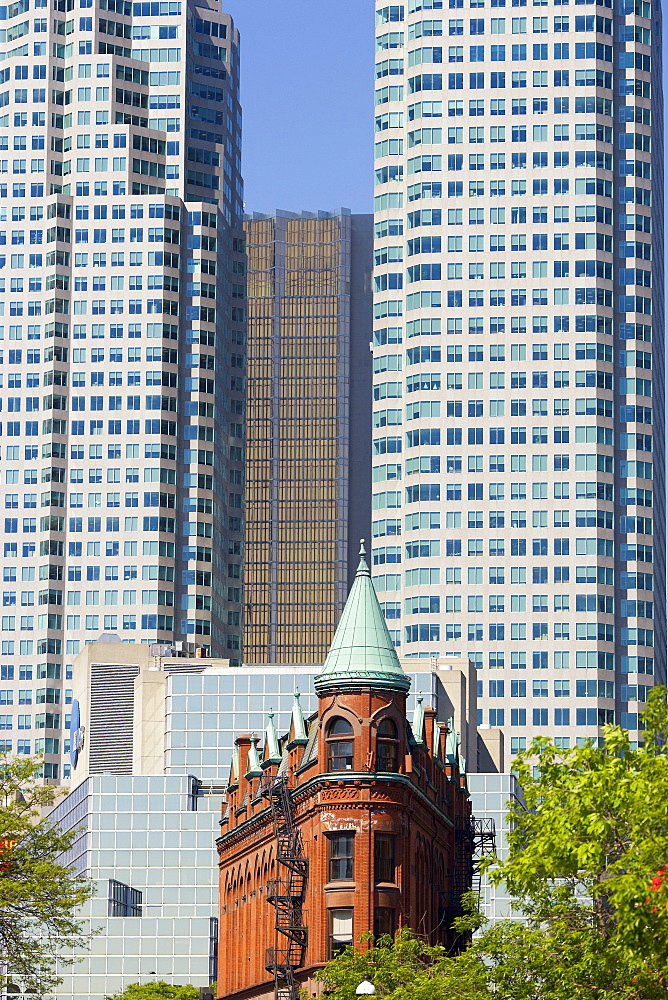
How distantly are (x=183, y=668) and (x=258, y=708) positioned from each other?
1485 cm

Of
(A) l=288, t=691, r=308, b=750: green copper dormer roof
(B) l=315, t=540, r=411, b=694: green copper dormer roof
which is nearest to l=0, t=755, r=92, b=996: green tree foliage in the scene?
(B) l=315, t=540, r=411, b=694: green copper dormer roof

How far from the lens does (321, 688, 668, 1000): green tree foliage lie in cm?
4472

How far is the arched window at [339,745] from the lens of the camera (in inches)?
3944

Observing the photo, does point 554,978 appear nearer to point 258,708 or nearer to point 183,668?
point 258,708

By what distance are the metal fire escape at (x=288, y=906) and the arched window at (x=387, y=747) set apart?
6.45 meters

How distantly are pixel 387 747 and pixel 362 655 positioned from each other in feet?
14.9

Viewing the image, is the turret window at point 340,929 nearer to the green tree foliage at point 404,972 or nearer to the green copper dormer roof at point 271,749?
the green tree foliage at point 404,972

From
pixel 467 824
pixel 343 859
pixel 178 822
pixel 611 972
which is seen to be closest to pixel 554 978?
pixel 611 972

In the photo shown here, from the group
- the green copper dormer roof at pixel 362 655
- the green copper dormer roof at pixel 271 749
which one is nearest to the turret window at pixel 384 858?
the green copper dormer roof at pixel 362 655

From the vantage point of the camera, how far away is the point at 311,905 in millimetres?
100188

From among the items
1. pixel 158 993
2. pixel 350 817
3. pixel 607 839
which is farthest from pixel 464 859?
pixel 607 839

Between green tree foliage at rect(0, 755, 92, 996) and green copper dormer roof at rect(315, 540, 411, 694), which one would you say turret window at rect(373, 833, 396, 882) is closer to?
green copper dormer roof at rect(315, 540, 411, 694)

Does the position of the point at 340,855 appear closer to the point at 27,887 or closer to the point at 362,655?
the point at 362,655

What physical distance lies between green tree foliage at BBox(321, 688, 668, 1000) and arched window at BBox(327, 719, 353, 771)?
33.6 m
